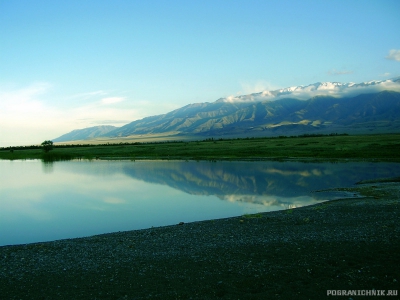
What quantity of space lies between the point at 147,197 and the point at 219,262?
17.4 m

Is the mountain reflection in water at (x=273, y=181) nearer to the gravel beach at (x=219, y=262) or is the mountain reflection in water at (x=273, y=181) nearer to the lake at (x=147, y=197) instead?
the lake at (x=147, y=197)

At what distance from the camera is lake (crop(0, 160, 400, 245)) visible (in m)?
19.6

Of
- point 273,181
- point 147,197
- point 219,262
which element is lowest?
point 273,181

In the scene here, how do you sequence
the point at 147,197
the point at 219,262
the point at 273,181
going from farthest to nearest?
1. the point at 273,181
2. the point at 147,197
3. the point at 219,262

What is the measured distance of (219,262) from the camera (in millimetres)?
11094

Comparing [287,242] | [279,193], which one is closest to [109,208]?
[279,193]

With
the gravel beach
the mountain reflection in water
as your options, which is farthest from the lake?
the gravel beach

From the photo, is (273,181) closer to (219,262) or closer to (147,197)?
(147,197)

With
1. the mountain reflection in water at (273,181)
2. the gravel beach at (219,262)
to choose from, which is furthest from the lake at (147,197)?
the gravel beach at (219,262)

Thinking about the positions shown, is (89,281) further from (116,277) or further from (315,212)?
(315,212)

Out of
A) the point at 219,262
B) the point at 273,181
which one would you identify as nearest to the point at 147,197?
the point at 273,181

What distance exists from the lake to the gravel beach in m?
3.97

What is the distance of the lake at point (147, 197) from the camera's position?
19575 millimetres

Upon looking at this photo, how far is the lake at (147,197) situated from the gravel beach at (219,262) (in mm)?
3971
